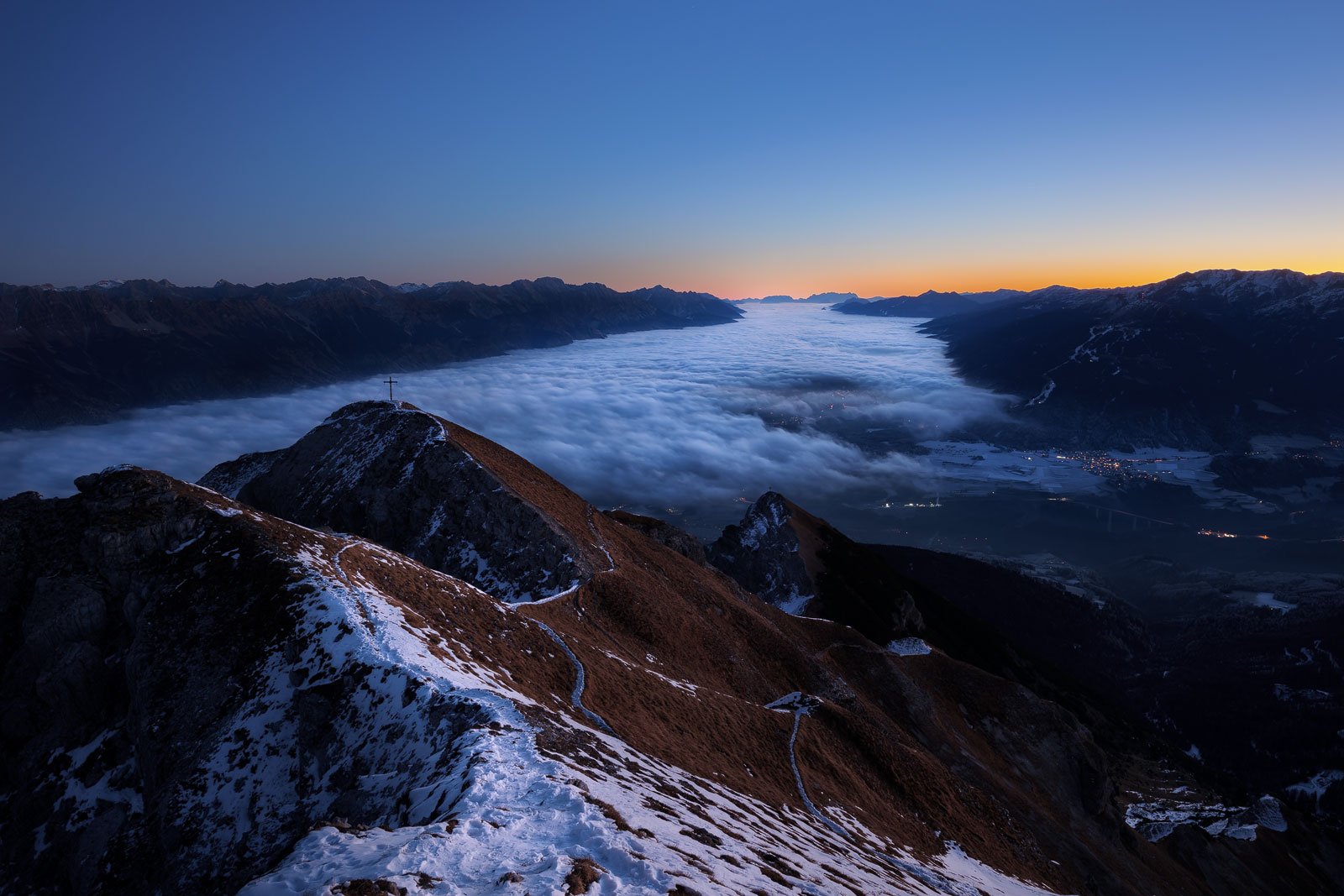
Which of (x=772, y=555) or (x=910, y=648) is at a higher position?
(x=772, y=555)

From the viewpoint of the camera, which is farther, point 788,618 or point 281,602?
point 788,618

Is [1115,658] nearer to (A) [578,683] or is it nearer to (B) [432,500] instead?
(B) [432,500]

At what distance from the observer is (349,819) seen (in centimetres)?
1817

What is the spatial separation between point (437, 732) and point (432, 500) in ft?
134

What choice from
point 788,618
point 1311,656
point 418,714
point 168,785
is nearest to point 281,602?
point 168,785

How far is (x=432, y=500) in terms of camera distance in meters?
57.8

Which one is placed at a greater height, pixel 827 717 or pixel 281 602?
pixel 281 602

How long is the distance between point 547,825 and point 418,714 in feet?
24.2

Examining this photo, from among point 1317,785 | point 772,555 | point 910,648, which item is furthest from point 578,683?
point 1317,785

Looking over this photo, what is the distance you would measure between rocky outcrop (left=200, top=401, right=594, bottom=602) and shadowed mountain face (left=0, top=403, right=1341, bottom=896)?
0.50 meters

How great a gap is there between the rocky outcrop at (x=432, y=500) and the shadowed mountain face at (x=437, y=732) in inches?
19.6

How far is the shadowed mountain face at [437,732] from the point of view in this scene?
16.9 metres

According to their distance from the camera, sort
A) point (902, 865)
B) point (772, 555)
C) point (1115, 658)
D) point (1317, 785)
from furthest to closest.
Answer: point (1115, 658)
point (1317, 785)
point (772, 555)
point (902, 865)

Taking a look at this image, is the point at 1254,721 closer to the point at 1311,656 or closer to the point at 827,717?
the point at 1311,656
